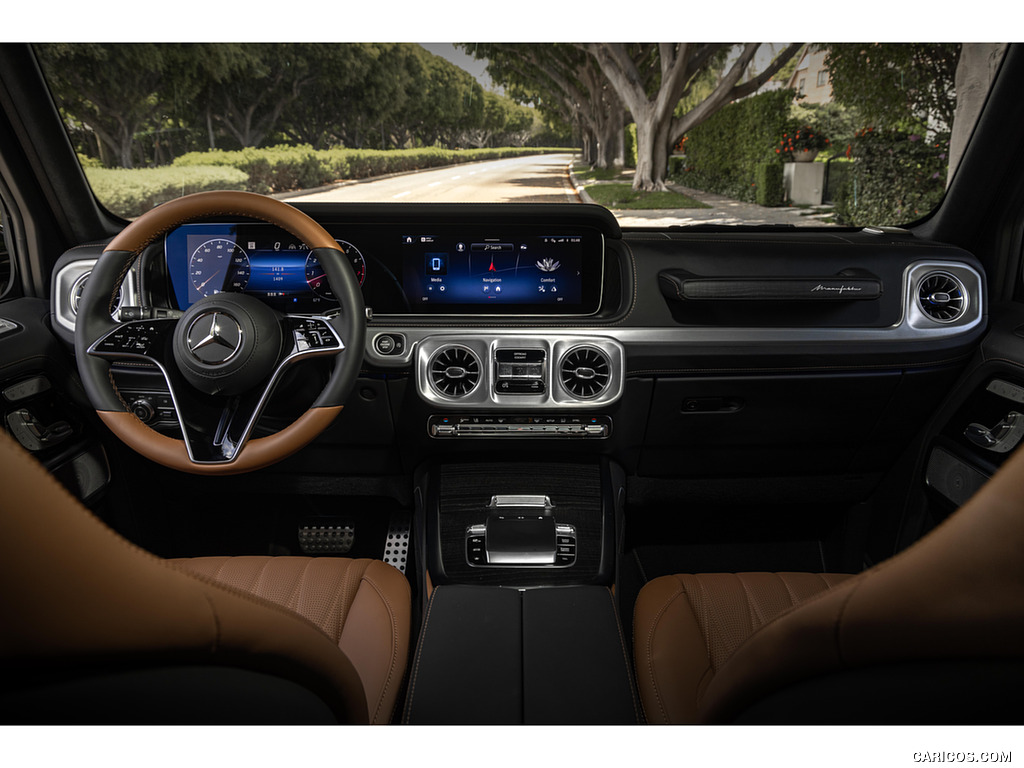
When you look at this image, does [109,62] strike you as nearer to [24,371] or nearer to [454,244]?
[24,371]

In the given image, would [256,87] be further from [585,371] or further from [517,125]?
[585,371]

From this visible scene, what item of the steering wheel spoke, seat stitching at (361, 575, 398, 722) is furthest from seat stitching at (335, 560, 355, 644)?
the steering wheel spoke

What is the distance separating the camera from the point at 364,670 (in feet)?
4.90

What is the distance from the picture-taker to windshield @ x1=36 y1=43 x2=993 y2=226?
2193mm

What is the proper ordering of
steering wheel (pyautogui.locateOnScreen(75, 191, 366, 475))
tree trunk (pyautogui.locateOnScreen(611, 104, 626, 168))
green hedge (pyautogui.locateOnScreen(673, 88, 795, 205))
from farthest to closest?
tree trunk (pyautogui.locateOnScreen(611, 104, 626, 168))
green hedge (pyautogui.locateOnScreen(673, 88, 795, 205))
steering wheel (pyautogui.locateOnScreen(75, 191, 366, 475))

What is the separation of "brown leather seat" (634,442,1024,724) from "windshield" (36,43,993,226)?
1681mm

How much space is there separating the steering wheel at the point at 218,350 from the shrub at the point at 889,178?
231cm

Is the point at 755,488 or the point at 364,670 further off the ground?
the point at 364,670

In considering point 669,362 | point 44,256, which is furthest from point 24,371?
point 669,362

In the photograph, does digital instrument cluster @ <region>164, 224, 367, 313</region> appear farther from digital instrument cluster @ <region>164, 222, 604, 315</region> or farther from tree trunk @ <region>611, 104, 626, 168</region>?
tree trunk @ <region>611, 104, 626, 168</region>

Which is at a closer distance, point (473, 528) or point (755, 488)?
point (473, 528)

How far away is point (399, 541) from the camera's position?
2.58 m

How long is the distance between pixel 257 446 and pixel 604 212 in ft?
4.29

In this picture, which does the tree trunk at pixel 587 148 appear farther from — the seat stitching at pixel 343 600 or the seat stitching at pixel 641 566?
the seat stitching at pixel 343 600
